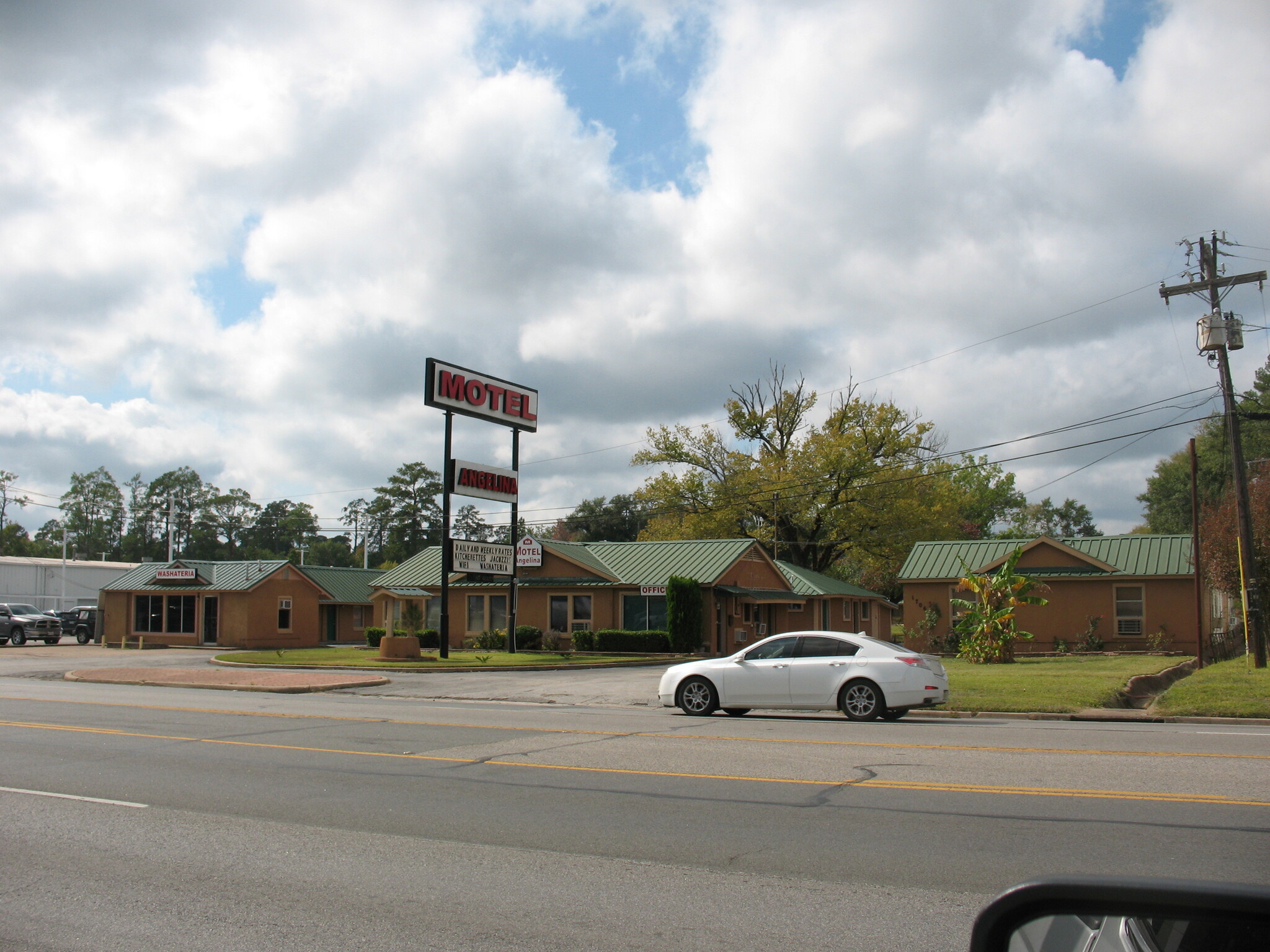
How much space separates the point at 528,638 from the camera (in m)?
39.7

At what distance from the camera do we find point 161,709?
17797 mm

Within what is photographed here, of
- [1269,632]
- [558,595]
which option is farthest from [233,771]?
[1269,632]

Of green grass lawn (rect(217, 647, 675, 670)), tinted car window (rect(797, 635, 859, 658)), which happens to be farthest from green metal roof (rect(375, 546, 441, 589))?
tinted car window (rect(797, 635, 859, 658))

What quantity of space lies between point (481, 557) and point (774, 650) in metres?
20.5

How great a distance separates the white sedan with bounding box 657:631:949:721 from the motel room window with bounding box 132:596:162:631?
40.7m

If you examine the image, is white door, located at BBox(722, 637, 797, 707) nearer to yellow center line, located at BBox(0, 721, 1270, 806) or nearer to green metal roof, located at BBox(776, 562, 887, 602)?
yellow center line, located at BBox(0, 721, 1270, 806)

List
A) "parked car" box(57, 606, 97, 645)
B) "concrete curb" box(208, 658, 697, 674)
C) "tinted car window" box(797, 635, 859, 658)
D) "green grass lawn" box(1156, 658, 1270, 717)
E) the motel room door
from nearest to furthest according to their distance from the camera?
"tinted car window" box(797, 635, 859, 658) < "green grass lawn" box(1156, 658, 1270, 717) < "concrete curb" box(208, 658, 697, 674) < the motel room door < "parked car" box(57, 606, 97, 645)

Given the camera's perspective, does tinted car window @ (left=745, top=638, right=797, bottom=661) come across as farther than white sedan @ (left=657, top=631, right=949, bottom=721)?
Yes

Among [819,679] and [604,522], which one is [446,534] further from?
[604,522]

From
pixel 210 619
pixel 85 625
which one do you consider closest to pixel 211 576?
pixel 210 619

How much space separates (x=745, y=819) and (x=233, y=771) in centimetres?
586

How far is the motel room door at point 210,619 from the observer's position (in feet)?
159

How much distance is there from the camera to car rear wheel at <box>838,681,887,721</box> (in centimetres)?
1560

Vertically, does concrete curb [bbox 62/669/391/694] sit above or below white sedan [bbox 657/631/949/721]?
below
